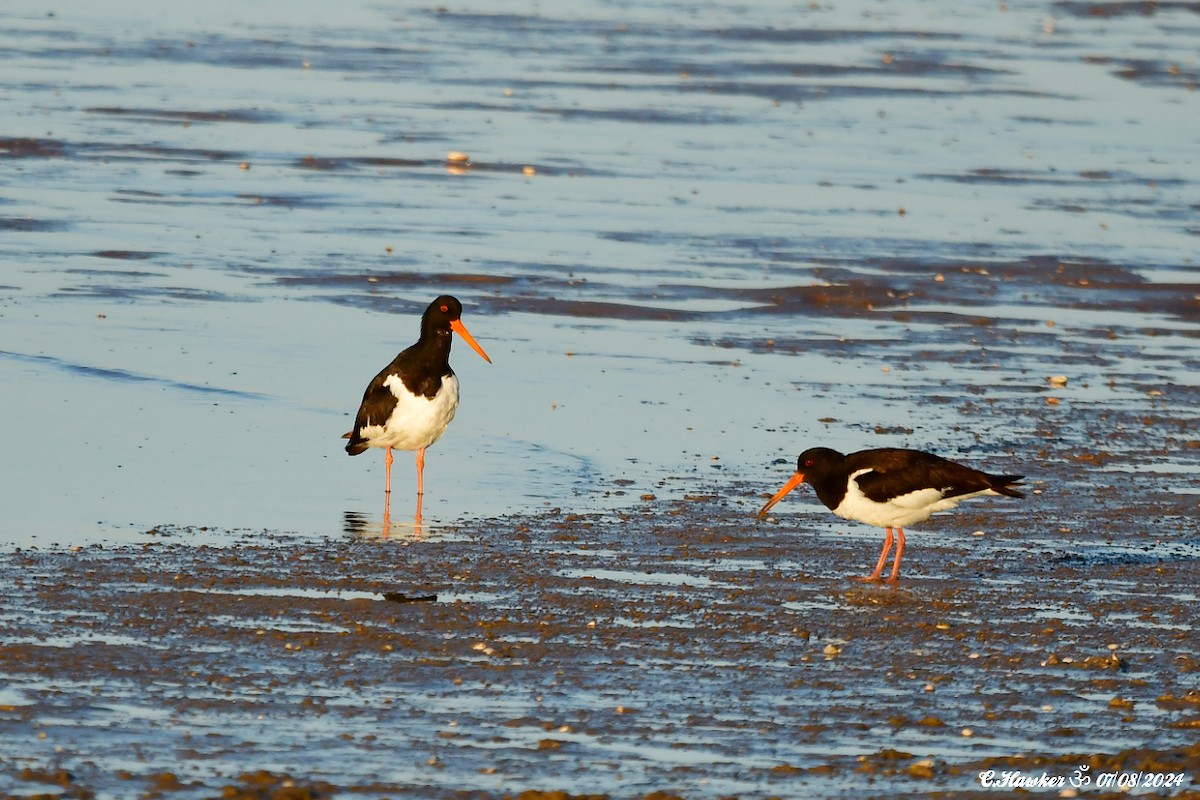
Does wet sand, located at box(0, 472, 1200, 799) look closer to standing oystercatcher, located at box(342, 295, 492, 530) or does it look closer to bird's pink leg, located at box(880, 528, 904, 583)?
bird's pink leg, located at box(880, 528, 904, 583)

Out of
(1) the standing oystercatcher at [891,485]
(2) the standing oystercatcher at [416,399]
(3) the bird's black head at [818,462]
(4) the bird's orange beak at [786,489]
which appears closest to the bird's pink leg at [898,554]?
(1) the standing oystercatcher at [891,485]

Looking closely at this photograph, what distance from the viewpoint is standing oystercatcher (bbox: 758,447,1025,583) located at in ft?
30.3

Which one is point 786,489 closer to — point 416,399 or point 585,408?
point 416,399

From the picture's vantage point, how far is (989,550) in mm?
9680

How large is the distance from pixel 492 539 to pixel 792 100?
19610 mm

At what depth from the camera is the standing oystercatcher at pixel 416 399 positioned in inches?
421

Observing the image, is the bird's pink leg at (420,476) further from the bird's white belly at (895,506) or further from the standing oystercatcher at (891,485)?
the bird's white belly at (895,506)

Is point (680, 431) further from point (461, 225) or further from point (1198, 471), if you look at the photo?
point (461, 225)

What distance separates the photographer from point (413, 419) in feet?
35.0

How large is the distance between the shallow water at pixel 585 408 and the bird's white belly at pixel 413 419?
0.92 ft

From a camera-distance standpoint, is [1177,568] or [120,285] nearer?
[1177,568]

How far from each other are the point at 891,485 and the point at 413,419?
2.74 m

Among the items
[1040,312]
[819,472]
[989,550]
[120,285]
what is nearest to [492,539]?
[819,472]

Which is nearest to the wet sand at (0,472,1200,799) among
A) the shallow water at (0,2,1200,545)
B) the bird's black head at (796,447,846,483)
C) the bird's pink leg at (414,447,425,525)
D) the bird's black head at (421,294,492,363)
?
the bird's black head at (796,447,846,483)
